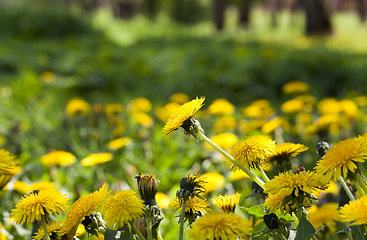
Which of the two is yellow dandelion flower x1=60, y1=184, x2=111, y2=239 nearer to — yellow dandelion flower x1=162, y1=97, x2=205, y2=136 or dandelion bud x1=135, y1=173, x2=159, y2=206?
dandelion bud x1=135, y1=173, x2=159, y2=206

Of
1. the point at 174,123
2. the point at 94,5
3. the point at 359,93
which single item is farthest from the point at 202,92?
the point at 94,5

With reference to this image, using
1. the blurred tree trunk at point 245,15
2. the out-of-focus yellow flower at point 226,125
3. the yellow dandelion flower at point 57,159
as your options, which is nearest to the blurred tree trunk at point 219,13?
the blurred tree trunk at point 245,15

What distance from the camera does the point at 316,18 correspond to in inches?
385

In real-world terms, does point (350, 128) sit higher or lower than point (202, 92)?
lower

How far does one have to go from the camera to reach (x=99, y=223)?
0.63 metres

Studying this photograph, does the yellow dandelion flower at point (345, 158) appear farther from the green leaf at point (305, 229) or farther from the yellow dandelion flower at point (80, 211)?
the yellow dandelion flower at point (80, 211)

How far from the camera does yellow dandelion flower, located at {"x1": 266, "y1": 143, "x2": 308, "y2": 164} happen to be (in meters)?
0.70

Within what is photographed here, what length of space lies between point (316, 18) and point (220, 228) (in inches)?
421

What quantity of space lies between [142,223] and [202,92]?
10.4 feet

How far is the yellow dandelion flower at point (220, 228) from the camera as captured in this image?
1.61 feet

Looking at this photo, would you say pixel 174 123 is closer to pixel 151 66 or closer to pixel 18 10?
pixel 151 66

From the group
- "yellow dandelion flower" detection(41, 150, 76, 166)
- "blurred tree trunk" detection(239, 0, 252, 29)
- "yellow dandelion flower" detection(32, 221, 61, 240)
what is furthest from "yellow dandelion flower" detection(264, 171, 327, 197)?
"blurred tree trunk" detection(239, 0, 252, 29)

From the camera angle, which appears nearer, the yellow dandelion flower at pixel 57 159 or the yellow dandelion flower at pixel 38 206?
the yellow dandelion flower at pixel 38 206

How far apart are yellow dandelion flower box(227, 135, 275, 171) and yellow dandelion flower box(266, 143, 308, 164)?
0.25 ft
